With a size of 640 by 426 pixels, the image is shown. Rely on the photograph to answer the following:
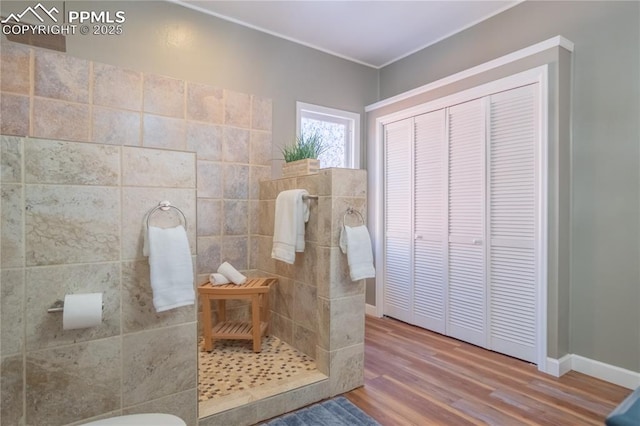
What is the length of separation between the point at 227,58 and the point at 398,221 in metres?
2.15

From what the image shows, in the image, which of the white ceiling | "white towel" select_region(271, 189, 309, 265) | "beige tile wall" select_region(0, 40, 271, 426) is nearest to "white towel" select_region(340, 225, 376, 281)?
"white towel" select_region(271, 189, 309, 265)

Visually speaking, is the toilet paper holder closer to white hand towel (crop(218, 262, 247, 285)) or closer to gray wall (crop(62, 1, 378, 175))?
white hand towel (crop(218, 262, 247, 285))

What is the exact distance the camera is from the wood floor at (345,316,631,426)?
182cm

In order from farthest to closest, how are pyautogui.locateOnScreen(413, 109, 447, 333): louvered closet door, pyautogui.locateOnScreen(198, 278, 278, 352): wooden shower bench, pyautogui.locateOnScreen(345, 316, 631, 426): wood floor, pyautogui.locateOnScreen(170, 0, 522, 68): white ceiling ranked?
1. pyautogui.locateOnScreen(413, 109, 447, 333): louvered closet door
2. pyautogui.locateOnScreen(170, 0, 522, 68): white ceiling
3. pyautogui.locateOnScreen(198, 278, 278, 352): wooden shower bench
4. pyautogui.locateOnScreen(345, 316, 631, 426): wood floor

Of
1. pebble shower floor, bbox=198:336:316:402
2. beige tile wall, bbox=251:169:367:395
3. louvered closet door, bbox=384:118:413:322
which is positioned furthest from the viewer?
louvered closet door, bbox=384:118:413:322

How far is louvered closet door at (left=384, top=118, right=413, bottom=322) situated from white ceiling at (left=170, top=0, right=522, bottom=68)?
789 mm

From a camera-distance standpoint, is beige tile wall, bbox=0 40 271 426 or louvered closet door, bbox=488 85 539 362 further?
louvered closet door, bbox=488 85 539 362

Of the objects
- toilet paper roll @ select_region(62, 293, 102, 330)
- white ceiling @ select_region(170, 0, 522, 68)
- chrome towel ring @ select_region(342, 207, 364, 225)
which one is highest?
white ceiling @ select_region(170, 0, 522, 68)

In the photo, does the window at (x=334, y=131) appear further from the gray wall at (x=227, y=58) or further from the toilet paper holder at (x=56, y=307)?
the toilet paper holder at (x=56, y=307)

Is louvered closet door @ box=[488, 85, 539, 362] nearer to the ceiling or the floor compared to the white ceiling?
nearer to the floor

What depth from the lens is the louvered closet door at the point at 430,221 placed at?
9.82ft

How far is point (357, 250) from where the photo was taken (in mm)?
2066

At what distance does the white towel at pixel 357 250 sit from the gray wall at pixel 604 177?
52.5 inches
